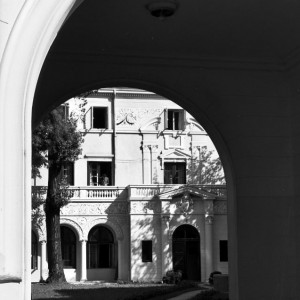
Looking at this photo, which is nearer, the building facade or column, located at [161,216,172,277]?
column, located at [161,216,172,277]

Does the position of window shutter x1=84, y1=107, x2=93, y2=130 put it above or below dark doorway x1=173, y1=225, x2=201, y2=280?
above

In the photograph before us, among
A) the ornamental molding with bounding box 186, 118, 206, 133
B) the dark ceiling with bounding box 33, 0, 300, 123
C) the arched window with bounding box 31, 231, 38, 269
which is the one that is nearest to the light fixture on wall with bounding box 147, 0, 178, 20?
the dark ceiling with bounding box 33, 0, 300, 123

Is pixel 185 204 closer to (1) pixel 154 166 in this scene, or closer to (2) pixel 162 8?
(1) pixel 154 166

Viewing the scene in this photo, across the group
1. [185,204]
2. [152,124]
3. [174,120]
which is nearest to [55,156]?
[185,204]

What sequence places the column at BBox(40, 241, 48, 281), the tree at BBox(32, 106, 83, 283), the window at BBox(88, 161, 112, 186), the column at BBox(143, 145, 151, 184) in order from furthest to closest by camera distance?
the column at BBox(143, 145, 151, 184) < the window at BBox(88, 161, 112, 186) < the column at BBox(40, 241, 48, 281) < the tree at BBox(32, 106, 83, 283)

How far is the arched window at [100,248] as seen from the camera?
109 feet

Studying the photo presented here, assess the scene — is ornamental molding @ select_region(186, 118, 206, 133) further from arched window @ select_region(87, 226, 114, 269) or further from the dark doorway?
arched window @ select_region(87, 226, 114, 269)

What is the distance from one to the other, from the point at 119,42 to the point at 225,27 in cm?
102

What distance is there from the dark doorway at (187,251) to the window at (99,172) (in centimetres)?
391

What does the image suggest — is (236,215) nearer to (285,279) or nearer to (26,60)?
(285,279)

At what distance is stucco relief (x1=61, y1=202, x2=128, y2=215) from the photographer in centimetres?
3353

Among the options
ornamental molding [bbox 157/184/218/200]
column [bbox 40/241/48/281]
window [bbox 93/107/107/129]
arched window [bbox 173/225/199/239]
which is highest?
window [bbox 93/107/107/129]

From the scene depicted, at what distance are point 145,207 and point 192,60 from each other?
85.9 ft

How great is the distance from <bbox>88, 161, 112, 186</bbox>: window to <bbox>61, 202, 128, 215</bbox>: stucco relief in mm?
1057
